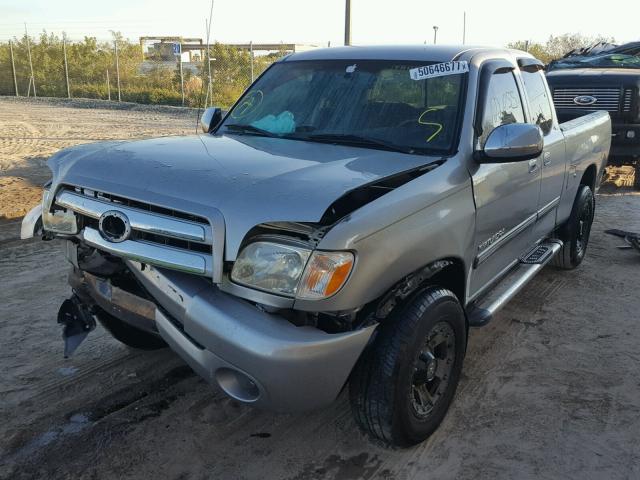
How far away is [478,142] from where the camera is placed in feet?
11.4

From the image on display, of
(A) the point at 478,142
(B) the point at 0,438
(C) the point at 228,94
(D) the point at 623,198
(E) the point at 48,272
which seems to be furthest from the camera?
(C) the point at 228,94

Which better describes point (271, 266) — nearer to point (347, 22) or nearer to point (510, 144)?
point (510, 144)

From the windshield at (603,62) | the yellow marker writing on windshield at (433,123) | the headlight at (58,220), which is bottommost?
the headlight at (58,220)

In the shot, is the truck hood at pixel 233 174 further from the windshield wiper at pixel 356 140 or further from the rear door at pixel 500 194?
the rear door at pixel 500 194

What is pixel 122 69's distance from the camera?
103ft

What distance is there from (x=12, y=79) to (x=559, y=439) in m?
35.8

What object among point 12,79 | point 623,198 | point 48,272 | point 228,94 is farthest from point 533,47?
point 48,272

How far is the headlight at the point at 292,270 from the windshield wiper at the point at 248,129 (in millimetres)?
1474

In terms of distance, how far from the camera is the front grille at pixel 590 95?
378 inches

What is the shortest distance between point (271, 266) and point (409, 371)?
807 millimetres

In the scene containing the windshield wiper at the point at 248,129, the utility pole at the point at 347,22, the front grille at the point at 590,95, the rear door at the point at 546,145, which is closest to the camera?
the windshield wiper at the point at 248,129

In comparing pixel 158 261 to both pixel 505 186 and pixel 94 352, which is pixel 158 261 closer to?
pixel 94 352

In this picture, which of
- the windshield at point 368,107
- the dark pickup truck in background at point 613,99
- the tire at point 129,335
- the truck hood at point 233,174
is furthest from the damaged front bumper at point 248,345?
the dark pickup truck in background at point 613,99

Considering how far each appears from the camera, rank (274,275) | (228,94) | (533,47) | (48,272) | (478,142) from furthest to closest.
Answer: (533,47)
(228,94)
(48,272)
(478,142)
(274,275)
